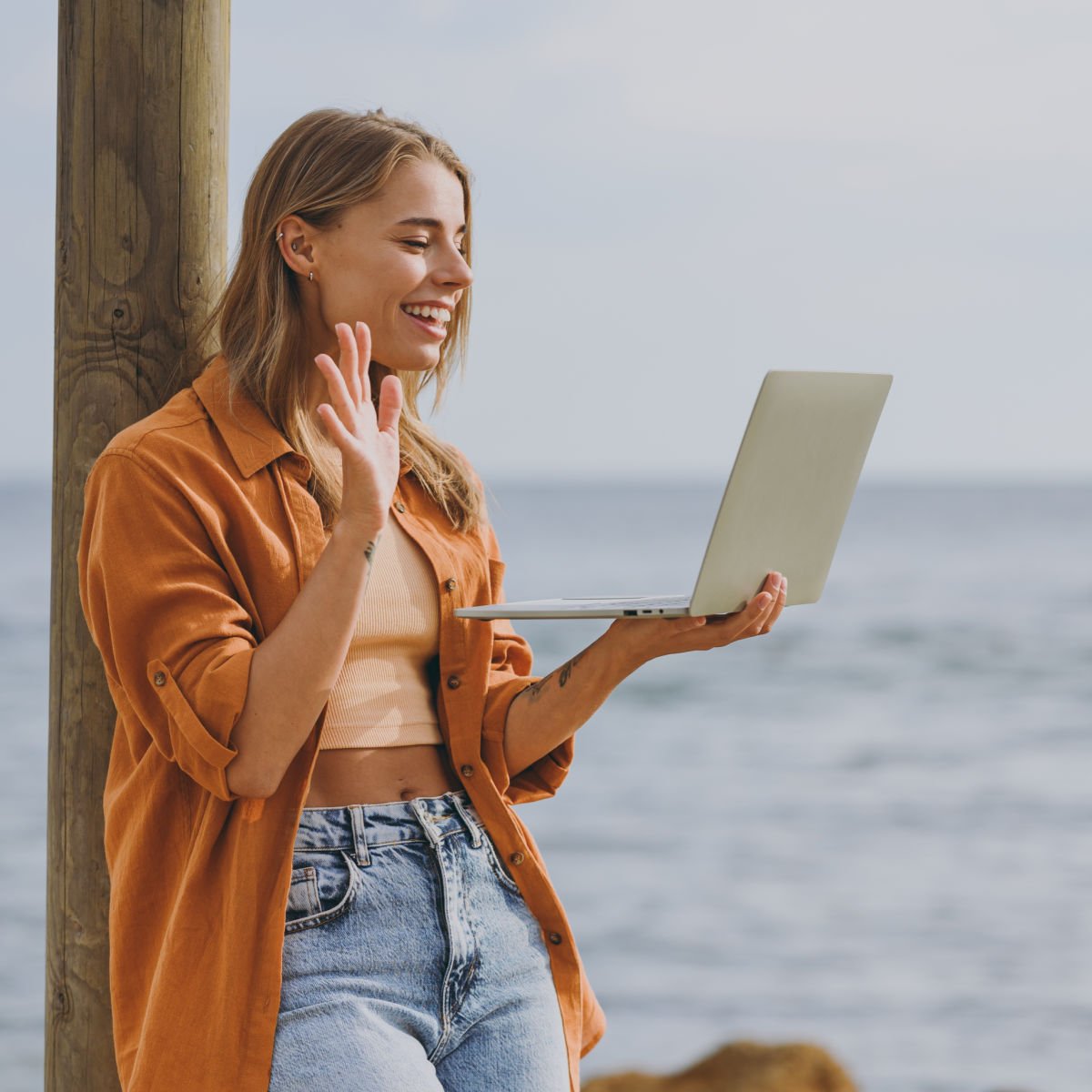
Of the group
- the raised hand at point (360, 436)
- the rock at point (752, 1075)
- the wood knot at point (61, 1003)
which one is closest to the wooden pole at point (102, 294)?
the wood knot at point (61, 1003)

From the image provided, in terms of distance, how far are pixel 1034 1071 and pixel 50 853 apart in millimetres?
5330

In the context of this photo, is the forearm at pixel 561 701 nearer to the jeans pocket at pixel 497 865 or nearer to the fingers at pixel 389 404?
the jeans pocket at pixel 497 865

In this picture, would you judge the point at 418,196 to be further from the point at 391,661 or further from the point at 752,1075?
the point at 752,1075

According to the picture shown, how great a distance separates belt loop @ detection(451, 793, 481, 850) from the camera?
1919 mm

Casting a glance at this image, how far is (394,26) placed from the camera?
27.7 metres

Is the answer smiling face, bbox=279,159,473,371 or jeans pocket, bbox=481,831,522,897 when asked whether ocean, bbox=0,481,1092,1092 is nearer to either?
smiling face, bbox=279,159,473,371

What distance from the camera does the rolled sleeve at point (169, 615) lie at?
5.54 feet

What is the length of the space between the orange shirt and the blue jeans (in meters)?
0.04

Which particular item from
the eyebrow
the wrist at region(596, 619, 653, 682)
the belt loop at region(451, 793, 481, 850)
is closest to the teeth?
the eyebrow

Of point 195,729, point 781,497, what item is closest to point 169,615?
point 195,729

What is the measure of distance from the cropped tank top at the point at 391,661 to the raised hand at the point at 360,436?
200 millimetres

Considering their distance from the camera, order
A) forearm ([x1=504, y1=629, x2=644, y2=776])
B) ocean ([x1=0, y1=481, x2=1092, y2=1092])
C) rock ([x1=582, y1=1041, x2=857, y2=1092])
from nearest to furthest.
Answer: forearm ([x1=504, y1=629, x2=644, y2=776])
rock ([x1=582, y1=1041, x2=857, y2=1092])
ocean ([x1=0, y1=481, x2=1092, y2=1092])

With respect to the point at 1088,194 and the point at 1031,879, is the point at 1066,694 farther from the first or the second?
the point at 1088,194

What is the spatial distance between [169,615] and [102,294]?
23.2 inches
